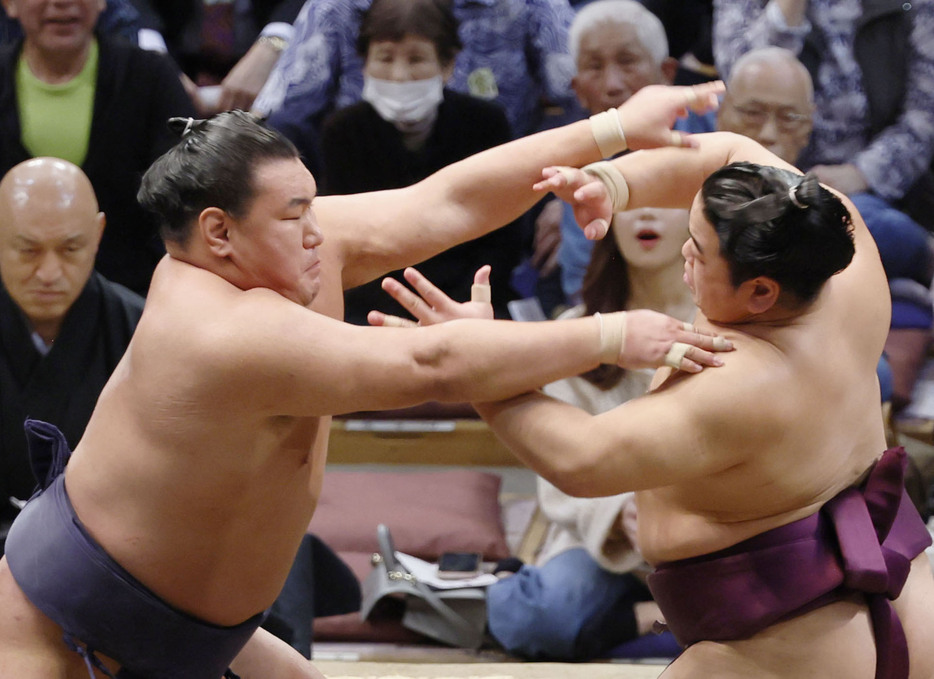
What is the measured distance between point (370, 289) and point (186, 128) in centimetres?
200

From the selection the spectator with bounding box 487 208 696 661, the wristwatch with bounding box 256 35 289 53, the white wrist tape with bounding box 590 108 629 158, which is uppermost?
the white wrist tape with bounding box 590 108 629 158

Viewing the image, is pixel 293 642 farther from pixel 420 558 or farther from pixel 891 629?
pixel 891 629

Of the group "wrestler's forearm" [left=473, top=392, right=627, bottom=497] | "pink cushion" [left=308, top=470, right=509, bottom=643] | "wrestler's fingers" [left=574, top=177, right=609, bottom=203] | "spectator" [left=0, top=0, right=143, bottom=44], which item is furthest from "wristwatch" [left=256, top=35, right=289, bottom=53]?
"wrestler's forearm" [left=473, top=392, right=627, bottom=497]

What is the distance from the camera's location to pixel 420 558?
129 inches

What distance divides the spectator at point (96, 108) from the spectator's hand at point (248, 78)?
0.99ft

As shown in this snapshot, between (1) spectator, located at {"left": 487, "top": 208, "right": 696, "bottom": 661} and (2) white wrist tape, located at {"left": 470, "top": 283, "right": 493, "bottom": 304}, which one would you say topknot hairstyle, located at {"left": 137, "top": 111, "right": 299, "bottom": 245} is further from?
(1) spectator, located at {"left": 487, "top": 208, "right": 696, "bottom": 661}

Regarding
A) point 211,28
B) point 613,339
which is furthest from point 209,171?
point 211,28

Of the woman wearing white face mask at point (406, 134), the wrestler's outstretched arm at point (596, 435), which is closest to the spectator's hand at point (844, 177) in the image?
the woman wearing white face mask at point (406, 134)

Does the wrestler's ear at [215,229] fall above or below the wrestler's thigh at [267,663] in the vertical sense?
above

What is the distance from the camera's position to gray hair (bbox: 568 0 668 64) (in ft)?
11.7

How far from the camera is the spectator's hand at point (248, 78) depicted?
3.93 metres

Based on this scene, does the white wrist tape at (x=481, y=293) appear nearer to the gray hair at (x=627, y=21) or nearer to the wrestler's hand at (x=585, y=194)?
the wrestler's hand at (x=585, y=194)

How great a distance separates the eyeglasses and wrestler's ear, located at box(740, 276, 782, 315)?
1.72 meters

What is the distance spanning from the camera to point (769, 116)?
3.30 metres
